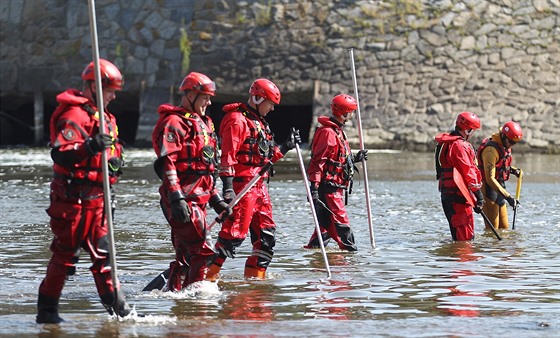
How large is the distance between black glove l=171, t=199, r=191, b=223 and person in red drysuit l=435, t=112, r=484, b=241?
558 cm

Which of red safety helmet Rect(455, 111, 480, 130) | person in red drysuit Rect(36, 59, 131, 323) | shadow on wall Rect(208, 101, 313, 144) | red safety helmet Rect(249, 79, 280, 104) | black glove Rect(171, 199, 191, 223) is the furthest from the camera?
shadow on wall Rect(208, 101, 313, 144)

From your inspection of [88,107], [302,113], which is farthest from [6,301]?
[302,113]

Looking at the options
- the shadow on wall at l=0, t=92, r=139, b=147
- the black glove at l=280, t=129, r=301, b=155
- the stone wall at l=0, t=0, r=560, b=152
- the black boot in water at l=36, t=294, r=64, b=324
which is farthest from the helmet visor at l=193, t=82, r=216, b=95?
the shadow on wall at l=0, t=92, r=139, b=147

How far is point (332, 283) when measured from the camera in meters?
11.5

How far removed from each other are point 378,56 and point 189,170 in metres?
21.9

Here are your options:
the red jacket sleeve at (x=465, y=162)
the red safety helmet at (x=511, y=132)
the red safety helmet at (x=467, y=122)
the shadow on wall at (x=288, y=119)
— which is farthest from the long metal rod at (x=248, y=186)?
the shadow on wall at (x=288, y=119)

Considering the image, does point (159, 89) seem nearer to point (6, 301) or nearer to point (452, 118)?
point (452, 118)

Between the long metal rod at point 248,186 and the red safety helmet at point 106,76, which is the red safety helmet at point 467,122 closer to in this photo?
the long metal rod at point 248,186

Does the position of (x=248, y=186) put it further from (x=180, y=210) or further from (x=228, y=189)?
(x=180, y=210)

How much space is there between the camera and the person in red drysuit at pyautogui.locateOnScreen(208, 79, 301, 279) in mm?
11492

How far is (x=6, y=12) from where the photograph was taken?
115 ft

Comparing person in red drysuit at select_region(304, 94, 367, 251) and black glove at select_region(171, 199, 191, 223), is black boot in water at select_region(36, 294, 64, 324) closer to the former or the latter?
black glove at select_region(171, 199, 191, 223)

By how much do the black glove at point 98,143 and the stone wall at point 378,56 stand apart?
22380mm

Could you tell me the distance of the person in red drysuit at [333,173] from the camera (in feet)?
45.1
